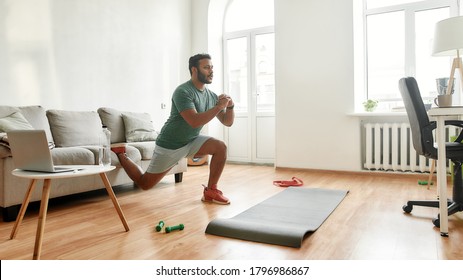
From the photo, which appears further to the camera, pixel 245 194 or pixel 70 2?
pixel 70 2

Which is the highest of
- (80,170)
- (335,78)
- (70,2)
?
(70,2)

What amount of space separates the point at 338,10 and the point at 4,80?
3577mm

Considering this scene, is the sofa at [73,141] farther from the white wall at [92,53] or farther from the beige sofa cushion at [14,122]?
the white wall at [92,53]

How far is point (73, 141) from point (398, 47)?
3694 millimetres

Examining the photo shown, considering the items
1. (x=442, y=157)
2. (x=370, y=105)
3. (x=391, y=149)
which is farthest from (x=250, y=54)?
(x=442, y=157)

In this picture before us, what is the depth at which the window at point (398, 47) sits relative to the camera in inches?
153

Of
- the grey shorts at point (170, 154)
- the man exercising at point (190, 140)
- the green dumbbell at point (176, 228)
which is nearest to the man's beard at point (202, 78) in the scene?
the man exercising at point (190, 140)

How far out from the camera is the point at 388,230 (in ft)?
6.14

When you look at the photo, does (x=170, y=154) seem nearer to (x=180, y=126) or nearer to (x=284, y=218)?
(x=180, y=126)

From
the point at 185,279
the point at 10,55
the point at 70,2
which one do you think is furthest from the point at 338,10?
the point at 185,279

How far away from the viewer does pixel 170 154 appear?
2.58 meters

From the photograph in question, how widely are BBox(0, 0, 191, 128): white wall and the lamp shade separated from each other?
3.24m

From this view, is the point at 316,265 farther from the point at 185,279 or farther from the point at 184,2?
the point at 184,2

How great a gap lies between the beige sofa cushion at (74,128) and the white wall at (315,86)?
91.9 inches
